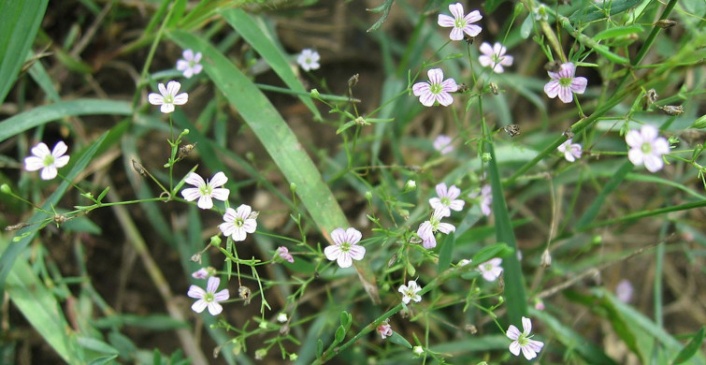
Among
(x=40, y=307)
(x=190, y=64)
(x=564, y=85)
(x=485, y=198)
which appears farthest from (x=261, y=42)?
(x=40, y=307)

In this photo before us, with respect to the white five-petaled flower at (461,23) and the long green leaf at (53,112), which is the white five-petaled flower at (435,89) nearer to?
the white five-petaled flower at (461,23)

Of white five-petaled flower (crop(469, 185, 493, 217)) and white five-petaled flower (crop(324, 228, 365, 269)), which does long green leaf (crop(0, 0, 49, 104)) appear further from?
white five-petaled flower (crop(469, 185, 493, 217))

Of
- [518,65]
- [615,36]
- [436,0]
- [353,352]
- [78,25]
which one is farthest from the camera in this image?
[518,65]

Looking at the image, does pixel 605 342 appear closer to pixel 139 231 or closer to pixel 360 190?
pixel 360 190

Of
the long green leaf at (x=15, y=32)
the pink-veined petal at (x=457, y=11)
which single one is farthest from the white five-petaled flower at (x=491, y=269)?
the long green leaf at (x=15, y=32)

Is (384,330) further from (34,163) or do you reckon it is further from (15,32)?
(15,32)

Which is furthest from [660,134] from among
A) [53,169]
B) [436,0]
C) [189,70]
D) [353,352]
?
[53,169]
